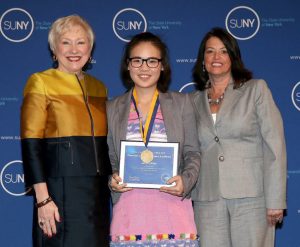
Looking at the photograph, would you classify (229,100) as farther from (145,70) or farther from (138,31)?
(138,31)

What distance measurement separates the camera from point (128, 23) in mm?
3863

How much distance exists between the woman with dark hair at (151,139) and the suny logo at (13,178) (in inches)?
52.2

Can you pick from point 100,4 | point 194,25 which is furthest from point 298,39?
point 100,4

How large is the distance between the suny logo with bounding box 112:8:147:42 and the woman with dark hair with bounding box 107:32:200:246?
1014 millimetres

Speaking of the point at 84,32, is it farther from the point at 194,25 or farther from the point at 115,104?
the point at 194,25

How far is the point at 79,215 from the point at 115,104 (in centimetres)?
71

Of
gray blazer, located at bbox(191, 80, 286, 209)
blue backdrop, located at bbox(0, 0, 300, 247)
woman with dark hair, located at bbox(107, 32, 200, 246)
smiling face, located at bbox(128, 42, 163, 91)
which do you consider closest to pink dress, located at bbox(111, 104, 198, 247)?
woman with dark hair, located at bbox(107, 32, 200, 246)

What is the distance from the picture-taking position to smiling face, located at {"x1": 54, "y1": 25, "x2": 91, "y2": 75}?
279 centimetres

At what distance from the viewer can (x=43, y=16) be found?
12.6 feet

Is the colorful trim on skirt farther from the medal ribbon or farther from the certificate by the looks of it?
the medal ribbon

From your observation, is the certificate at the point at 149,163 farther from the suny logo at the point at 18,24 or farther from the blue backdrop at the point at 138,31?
the suny logo at the point at 18,24

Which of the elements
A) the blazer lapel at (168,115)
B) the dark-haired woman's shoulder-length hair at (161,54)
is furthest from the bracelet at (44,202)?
the dark-haired woman's shoulder-length hair at (161,54)

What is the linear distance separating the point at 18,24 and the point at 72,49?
127 cm

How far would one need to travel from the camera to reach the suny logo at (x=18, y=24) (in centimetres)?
384
